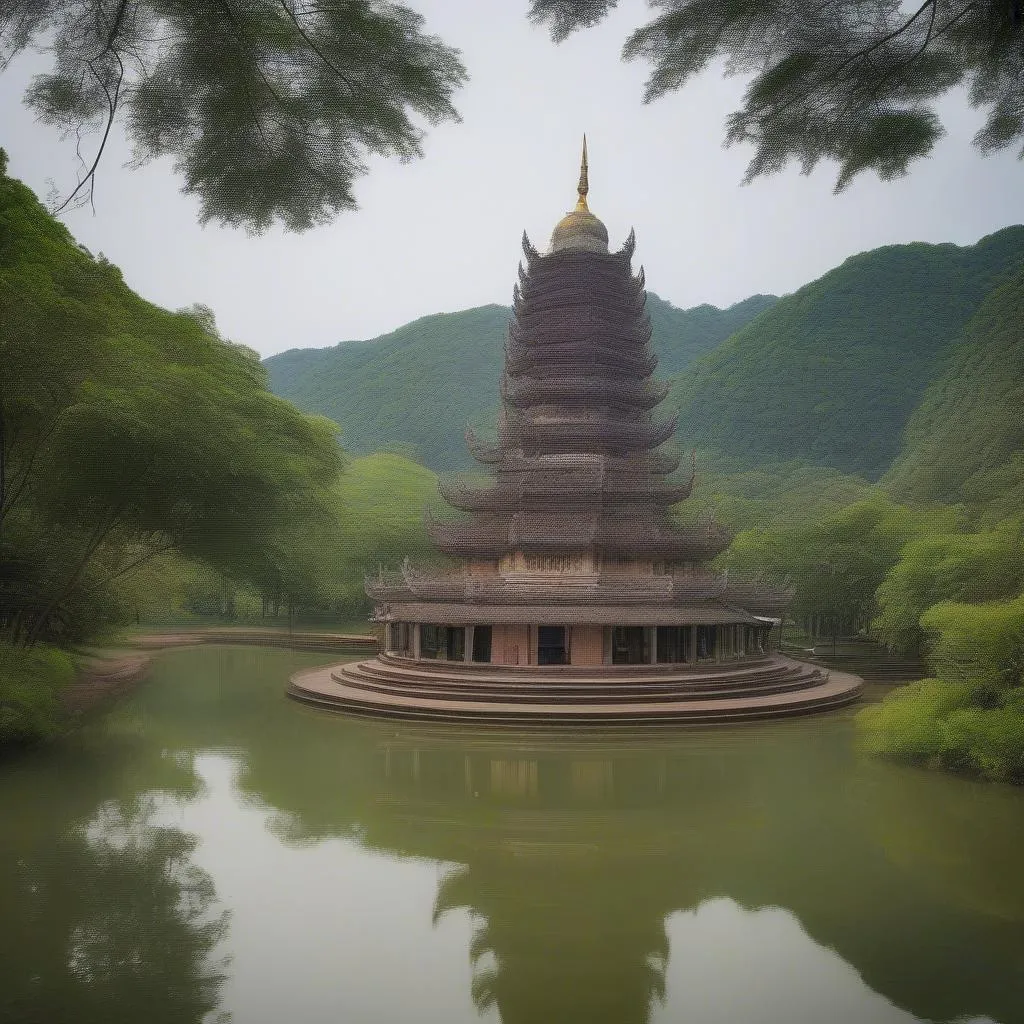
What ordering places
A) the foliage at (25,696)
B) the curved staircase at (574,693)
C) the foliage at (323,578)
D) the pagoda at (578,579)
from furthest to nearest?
the foliage at (323,578), the pagoda at (578,579), the curved staircase at (574,693), the foliage at (25,696)

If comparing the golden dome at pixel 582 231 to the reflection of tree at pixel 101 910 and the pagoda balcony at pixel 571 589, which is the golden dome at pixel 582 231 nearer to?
the pagoda balcony at pixel 571 589

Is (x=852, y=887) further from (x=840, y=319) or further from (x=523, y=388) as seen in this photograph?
(x=840, y=319)

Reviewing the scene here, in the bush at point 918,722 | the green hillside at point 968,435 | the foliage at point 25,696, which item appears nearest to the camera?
the bush at point 918,722

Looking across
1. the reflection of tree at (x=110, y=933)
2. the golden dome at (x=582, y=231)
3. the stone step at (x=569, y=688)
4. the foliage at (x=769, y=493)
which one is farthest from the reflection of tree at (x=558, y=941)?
the foliage at (x=769, y=493)

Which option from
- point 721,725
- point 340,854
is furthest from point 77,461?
point 721,725

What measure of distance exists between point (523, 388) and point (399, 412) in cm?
8858

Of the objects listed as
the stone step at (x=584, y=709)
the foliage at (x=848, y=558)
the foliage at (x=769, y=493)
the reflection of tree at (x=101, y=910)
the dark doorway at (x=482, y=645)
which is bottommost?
the reflection of tree at (x=101, y=910)

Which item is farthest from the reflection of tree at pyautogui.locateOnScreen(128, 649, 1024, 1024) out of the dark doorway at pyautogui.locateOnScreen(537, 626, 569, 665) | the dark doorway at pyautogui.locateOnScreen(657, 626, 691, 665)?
the dark doorway at pyautogui.locateOnScreen(537, 626, 569, 665)

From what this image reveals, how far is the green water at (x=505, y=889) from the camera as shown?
17.1 feet

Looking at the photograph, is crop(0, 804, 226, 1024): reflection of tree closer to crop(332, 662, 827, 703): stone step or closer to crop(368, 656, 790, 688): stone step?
crop(332, 662, 827, 703): stone step

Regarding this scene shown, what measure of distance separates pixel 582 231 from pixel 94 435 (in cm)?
1596

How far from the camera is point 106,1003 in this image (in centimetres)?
500

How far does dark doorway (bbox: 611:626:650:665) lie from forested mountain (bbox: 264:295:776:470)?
81311 millimetres

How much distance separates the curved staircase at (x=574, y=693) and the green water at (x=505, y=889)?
263 centimetres
